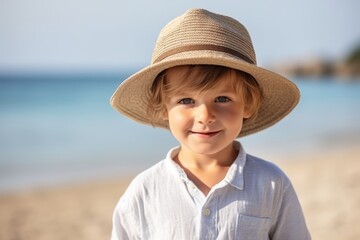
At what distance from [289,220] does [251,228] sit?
21cm

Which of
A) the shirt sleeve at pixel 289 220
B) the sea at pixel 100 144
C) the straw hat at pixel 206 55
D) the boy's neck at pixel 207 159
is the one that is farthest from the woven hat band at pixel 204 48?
the sea at pixel 100 144

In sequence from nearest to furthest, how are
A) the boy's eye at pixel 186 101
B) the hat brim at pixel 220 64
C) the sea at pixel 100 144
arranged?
the hat brim at pixel 220 64 < the boy's eye at pixel 186 101 < the sea at pixel 100 144

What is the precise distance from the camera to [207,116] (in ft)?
6.91

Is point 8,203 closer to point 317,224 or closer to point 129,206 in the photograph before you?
point 317,224

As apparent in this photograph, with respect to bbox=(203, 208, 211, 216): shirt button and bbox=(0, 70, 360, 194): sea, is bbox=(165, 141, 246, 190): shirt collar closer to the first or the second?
bbox=(203, 208, 211, 216): shirt button

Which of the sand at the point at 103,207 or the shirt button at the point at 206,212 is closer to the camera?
the shirt button at the point at 206,212

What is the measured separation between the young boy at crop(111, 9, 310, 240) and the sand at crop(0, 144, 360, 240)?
99.6 inches

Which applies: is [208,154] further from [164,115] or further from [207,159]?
[164,115]

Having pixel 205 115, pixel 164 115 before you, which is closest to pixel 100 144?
pixel 164 115

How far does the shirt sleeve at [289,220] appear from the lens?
7.48 ft

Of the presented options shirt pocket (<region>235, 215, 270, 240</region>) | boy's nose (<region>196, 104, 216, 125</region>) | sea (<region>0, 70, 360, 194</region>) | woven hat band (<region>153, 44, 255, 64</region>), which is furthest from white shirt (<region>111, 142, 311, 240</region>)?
sea (<region>0, 70, 360, 194</region>)

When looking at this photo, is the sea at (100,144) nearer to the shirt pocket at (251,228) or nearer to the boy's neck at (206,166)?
the boy's neck at (206,166)

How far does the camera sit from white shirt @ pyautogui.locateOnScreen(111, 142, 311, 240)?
215 cm

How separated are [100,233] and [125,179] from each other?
2.48 metres
